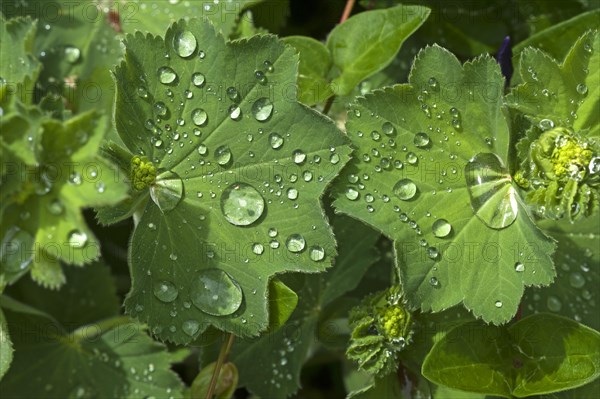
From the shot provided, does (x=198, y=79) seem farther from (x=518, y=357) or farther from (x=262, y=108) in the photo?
(x=518, y=357)

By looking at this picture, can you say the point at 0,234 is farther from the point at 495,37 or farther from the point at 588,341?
the point at 495,37

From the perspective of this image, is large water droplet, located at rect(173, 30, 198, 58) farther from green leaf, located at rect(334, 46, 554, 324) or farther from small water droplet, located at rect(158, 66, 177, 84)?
green leaf, located at rect(334, 46, 554, 324)

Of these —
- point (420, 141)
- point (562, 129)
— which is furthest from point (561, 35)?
point (420, 141)

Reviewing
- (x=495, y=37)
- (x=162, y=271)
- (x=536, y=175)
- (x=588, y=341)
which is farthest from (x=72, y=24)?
(x=588, y=341)

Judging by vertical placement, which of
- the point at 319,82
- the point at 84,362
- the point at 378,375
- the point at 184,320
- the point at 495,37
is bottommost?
the point at 84,362

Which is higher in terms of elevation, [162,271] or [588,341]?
[162,271]

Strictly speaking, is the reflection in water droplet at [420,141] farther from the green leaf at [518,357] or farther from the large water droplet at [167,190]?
the large water droplet at [167,190]

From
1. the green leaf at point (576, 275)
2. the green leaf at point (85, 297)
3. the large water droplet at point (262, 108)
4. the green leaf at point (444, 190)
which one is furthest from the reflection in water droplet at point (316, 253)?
the green leaf at point (85, 297)

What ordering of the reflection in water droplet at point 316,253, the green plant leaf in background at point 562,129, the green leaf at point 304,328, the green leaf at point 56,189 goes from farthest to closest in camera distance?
the green leaf at point 304,328
the reflection in water droplet at point 316,253
the green plant leaf in background at point 562,129
the green leaf at point 56,189
